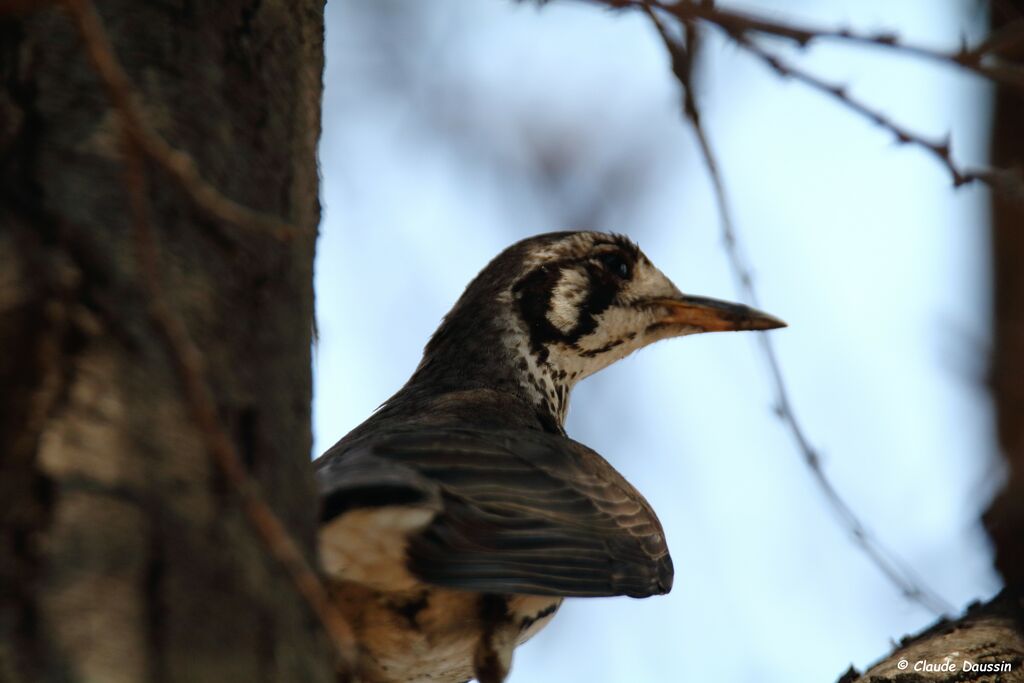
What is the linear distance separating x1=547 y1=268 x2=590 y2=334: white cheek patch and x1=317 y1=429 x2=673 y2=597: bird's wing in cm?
118

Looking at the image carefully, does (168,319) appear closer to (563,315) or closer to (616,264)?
(563,315)

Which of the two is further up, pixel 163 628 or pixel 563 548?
pixel 563 548

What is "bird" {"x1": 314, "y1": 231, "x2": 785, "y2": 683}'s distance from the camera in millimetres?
3203

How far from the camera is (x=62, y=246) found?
2047mm

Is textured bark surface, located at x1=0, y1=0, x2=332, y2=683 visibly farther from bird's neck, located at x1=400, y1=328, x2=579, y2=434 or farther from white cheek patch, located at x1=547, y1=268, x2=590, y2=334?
white cheek patch, located at x1=547, y1=268, x2=590, y2=334

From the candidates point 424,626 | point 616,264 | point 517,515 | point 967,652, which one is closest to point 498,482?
point 517,515

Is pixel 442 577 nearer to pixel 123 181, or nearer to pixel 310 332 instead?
pixel 310 332

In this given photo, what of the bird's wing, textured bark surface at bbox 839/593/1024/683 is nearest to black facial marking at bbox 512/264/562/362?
the bird's wing

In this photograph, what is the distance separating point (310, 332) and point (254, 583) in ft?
2.09

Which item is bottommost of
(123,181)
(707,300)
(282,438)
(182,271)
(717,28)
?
(282,438)

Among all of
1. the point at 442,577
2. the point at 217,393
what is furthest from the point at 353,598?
the point at 217,393

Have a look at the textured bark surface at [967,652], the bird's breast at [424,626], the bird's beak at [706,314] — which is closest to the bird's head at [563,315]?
the bird's beak at [706,314]

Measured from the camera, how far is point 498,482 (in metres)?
3.62

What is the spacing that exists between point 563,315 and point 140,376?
141 inches
